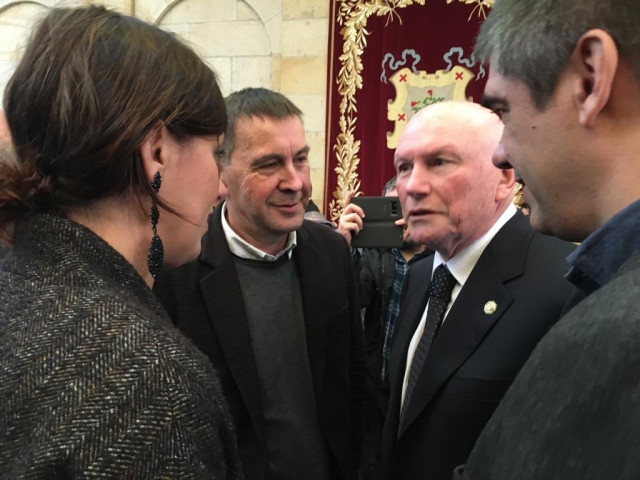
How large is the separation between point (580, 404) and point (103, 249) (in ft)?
2.18

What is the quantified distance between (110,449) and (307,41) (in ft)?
15.0

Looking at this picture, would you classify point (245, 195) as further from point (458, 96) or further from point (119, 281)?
point (458, 96)

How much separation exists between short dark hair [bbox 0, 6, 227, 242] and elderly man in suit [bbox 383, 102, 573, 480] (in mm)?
938

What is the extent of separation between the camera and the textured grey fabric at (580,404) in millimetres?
536

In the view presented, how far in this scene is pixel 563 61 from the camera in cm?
87

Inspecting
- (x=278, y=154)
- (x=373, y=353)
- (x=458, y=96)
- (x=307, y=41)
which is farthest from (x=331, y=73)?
(x=278, y=154)

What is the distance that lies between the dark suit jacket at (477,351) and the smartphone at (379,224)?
1.24 meters

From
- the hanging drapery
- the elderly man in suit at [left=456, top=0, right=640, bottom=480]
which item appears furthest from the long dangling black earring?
the hanging drapery

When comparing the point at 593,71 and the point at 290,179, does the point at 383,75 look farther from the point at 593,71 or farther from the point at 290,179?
the point at 593,71

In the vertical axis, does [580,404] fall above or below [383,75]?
above

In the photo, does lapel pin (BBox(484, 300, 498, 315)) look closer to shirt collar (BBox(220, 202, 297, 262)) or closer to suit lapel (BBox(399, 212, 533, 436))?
suit lapel (BBox(399, 212, 533, 436))

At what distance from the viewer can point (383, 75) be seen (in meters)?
4.75

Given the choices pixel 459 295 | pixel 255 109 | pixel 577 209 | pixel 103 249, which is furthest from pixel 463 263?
pixel 103 249

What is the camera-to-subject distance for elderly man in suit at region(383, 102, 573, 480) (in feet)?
4.75
